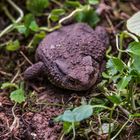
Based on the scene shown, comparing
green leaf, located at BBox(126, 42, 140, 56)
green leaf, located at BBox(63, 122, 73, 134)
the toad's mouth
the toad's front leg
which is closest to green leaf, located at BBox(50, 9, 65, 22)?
the toad's front leg

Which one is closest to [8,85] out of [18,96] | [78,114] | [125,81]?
[18,96]

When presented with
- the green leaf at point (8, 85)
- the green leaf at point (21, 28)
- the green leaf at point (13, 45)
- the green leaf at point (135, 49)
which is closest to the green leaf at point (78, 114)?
the green leaf at point (135, 49)

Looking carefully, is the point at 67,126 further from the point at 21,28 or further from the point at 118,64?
the point at 21,28

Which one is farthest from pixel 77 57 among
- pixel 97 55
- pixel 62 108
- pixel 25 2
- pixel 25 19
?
pixel 25 2

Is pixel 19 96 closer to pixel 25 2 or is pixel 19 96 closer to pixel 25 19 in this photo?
pixel 25 19

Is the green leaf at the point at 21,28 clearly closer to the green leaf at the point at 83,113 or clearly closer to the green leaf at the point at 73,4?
the green leaf at the point at 73,4

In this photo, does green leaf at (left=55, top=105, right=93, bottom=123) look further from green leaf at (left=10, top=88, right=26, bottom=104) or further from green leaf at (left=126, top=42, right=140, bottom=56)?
green leaf at (left=10, top=88, right=26, bottom=104)
